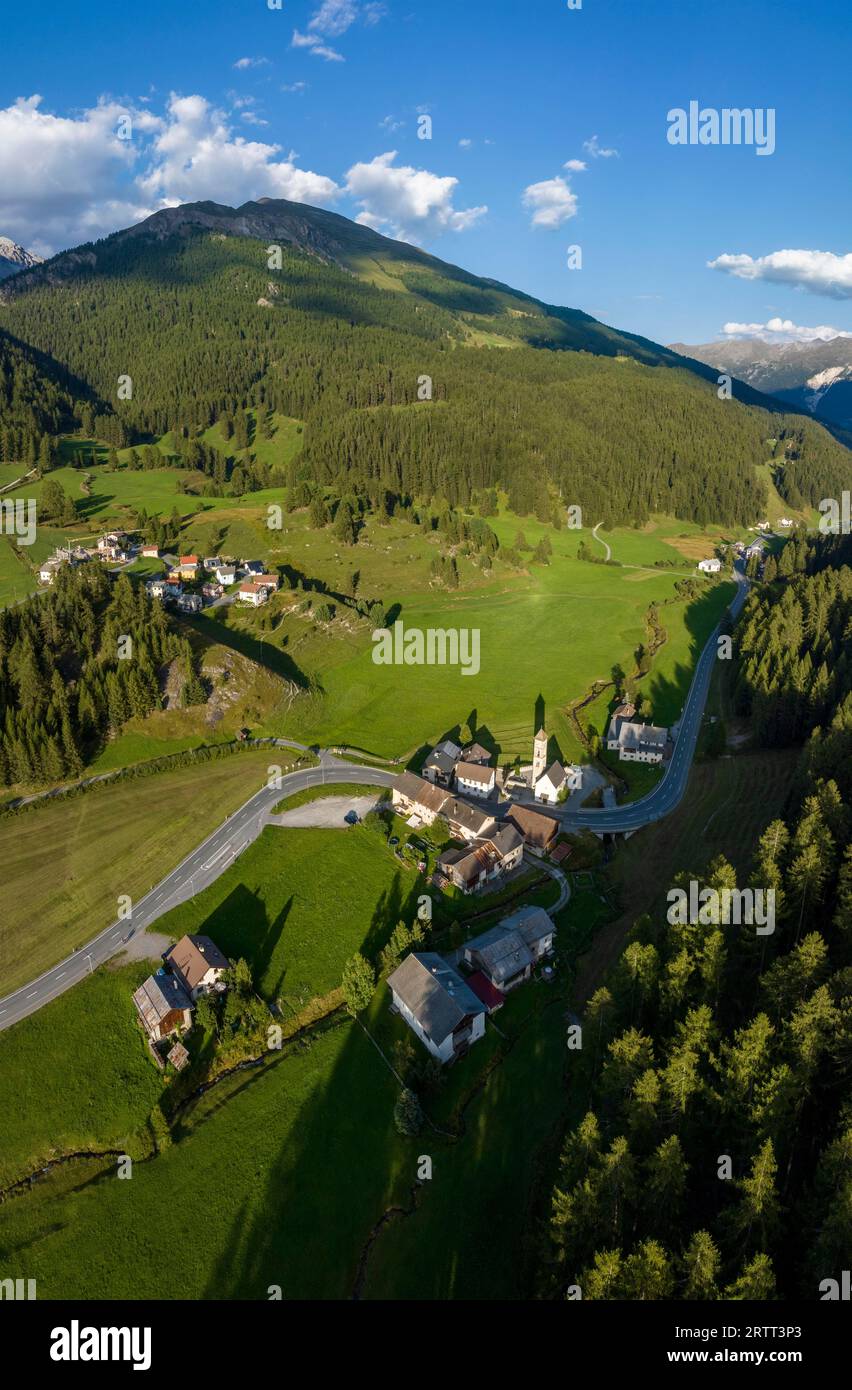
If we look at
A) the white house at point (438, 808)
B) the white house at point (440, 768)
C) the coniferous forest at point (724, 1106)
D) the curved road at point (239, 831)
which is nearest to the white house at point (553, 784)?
the curved road at point (239, 831)

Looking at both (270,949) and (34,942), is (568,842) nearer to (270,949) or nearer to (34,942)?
(270,949)

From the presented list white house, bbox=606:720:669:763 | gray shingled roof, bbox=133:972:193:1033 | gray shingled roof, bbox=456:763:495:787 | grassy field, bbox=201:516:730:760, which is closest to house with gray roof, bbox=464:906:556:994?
gray shingled roof, bbox=456:763:495:787

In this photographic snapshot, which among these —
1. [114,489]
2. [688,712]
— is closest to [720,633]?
[688,712]

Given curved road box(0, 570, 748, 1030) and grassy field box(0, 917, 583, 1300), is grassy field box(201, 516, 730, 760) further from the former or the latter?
grassy field box(0, 917, 583, 1300)

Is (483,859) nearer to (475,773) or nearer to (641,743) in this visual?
(475,773)

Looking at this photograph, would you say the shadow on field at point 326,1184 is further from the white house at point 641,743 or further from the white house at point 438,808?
the white house at point 641,743

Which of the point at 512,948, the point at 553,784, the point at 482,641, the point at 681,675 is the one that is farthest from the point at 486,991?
the point at 482,641
